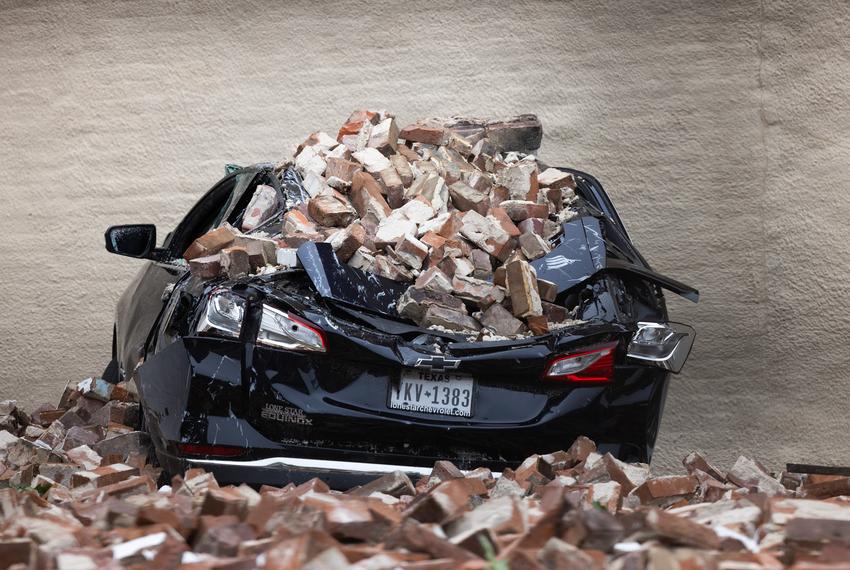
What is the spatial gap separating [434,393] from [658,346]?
0.81m

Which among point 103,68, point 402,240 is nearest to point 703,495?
point 402,240

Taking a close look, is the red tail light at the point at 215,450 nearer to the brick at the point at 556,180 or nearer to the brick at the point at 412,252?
the brick at the point at 412,252

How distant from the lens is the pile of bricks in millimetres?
4004

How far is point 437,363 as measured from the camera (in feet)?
12.1

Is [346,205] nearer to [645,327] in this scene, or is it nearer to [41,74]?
[645,327]

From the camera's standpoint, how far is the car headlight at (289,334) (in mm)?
3676

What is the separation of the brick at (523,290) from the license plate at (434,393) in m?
0.36

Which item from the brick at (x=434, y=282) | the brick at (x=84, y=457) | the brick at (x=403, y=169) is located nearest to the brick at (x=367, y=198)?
the brick at (x=403, y=169)

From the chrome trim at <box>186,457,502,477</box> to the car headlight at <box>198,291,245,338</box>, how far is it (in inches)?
16.7

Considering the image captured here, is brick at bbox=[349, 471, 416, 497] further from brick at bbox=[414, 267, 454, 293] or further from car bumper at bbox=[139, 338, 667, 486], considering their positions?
brick at bbox=[414, 267, 454, 293]

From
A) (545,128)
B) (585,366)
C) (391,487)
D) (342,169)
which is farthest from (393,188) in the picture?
(545,128)

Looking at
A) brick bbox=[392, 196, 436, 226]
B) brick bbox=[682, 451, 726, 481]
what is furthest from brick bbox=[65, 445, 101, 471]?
brick bbox=[682, 451, 726, 481]

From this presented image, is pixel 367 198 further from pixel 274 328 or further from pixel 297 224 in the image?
pixel 274 328

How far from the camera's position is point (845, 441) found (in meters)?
8.29
